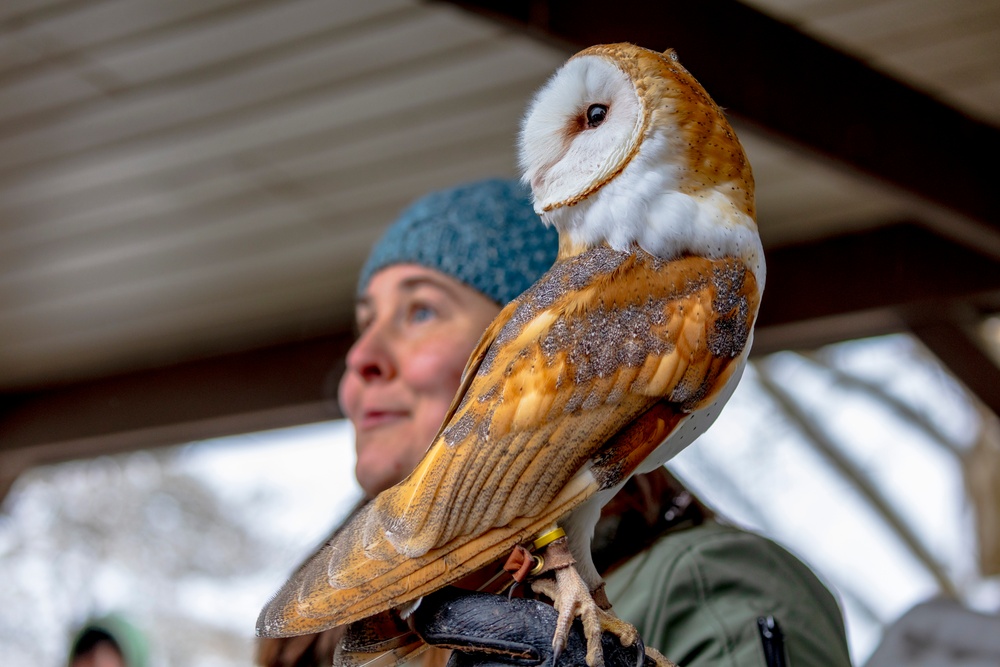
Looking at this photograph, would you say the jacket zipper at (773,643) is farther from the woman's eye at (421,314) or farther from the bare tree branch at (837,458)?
the bare tree branch at (837,458)

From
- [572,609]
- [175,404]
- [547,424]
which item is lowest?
[175,404]

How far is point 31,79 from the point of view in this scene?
2238 millimetres

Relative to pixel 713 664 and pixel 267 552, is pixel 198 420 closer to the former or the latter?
pixel 713 664

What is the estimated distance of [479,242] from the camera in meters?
1.45

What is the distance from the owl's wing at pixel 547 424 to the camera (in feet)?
2.60

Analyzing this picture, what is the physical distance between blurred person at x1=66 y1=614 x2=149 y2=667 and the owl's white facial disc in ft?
4.56

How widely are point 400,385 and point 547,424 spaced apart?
537 millimetres

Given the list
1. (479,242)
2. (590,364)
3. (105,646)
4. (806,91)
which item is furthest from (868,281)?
(590,364)

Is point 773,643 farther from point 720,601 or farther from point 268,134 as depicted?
point 268,134

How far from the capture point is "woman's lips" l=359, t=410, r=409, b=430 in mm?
1338

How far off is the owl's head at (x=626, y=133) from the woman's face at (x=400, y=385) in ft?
1.52

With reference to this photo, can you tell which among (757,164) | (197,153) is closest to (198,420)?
(197,153)

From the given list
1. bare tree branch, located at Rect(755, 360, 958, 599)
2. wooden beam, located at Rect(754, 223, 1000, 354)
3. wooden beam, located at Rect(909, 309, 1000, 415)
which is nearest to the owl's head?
wooden beam, located at Rect(754, 223, 1000, 354)

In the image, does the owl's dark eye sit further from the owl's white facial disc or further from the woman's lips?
the woman's lips
